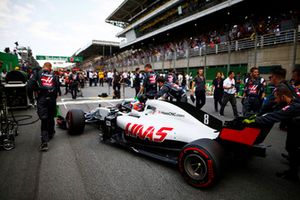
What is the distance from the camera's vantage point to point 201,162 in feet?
7.64

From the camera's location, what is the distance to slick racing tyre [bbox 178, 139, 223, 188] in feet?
7.23

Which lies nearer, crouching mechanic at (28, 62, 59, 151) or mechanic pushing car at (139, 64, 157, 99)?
crouching mechanic at (28, 62, 59, 151)

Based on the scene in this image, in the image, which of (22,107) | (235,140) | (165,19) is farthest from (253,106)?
(165,19)

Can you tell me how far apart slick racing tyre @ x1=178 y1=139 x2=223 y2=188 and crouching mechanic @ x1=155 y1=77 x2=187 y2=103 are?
2.03m

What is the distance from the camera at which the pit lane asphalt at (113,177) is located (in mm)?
2266

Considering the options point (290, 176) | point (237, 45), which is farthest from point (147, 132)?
point (237, 45)

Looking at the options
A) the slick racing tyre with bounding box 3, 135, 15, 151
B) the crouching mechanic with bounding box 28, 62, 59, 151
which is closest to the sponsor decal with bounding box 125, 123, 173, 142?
the crouching mechanic with bounding box 28, 62, 59, 151

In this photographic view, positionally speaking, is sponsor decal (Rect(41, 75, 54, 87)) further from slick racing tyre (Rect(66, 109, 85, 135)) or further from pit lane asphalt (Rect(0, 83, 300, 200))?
pit lane asphalt (Rect(0, 83, 300, 200))

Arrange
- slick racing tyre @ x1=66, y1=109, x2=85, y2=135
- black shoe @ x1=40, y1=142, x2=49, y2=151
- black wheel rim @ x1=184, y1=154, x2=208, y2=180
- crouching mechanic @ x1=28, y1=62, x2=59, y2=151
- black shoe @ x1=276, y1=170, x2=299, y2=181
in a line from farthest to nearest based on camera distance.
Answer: slick racing tyre @ x1=66, y1=109, x2=85, y2=135 < crouching mechanic @ x1=28, y1=62, x2=59, y2=151 < black shoe @ x1=40, y1=142, x2=49, y2=151 < black shoe @ x1=276, y1=170, x2=299, y2=181 < black wheel rim @ x1=184, y1=154, x2=208, y2=180

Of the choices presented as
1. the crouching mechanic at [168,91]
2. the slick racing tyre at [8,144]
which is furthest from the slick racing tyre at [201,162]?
the slick racing tyre at [8,144]

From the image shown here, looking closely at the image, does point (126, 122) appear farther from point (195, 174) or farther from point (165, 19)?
point (165, 19)

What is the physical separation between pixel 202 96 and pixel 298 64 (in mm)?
10127

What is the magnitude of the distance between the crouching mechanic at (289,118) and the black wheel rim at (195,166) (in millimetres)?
739

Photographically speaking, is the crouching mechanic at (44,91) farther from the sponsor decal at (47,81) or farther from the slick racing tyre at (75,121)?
the slick racing tyre at (75,121)
